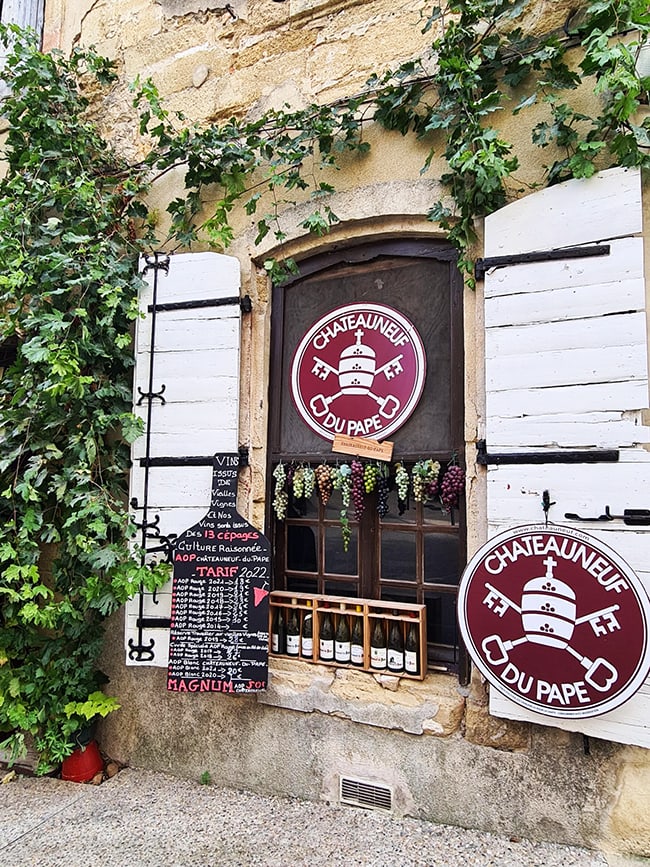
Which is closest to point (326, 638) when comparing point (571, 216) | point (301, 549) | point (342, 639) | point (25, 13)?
point (342, 639)

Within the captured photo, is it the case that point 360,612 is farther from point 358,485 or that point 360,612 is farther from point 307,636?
point 358,485

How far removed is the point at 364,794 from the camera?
2641mm

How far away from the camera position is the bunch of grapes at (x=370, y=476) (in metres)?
2.77

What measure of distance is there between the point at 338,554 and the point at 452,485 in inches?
30.0

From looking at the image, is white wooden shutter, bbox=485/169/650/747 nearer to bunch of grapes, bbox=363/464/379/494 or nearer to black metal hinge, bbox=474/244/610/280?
black metal hinge, bbox=474/244/610/280

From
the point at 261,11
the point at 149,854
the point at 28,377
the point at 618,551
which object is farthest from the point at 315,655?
the point at 261,11

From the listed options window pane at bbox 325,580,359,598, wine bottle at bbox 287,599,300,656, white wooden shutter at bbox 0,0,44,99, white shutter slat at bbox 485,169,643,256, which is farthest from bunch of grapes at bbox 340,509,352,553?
white wooden shutter at bbox 0,0,44,99

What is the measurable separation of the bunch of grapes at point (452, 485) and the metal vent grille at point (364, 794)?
1.33m

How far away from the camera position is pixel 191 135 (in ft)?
11.1

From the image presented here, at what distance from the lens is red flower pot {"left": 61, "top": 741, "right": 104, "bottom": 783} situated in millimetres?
3059

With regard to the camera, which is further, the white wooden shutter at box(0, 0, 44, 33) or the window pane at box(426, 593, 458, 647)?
the white wooden shutter at box(0, 0, 44, 33)

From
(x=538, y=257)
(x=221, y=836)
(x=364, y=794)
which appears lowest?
(x=221, y=836)

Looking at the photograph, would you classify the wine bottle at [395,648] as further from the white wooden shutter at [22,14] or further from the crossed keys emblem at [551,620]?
the white wooden shutter at [22,14]

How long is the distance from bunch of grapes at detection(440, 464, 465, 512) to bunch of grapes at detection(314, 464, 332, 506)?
1.86ft
